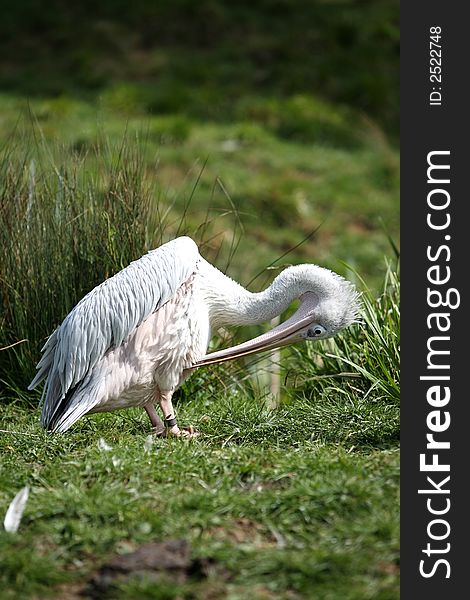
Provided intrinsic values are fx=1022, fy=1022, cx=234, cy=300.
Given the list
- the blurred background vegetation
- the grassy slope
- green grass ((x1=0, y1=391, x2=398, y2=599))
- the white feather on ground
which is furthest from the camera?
the blurred background vegetation

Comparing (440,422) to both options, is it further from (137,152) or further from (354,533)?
(137,152)

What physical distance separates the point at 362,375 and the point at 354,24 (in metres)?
10.2

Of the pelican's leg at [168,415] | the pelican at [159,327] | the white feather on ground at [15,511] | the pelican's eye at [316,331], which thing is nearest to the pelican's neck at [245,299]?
the pelican at [159,327]

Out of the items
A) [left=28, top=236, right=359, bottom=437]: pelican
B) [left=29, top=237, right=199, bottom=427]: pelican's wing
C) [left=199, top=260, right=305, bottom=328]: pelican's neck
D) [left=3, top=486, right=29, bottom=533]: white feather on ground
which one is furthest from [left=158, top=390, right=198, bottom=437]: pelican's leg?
[left=3, top=486, right=29, bottom=533]: white feather on ground

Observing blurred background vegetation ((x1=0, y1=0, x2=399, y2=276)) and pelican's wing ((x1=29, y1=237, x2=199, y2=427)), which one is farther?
blurred background vegetation ((x1=0, y1=0, x2=399, y2=276))

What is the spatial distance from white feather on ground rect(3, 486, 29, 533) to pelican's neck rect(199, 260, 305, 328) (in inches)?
68.9

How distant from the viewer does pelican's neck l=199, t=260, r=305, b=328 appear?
Result: 582cm

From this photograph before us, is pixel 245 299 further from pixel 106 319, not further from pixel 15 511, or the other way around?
pixel 15 511

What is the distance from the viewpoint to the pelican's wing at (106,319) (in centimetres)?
554

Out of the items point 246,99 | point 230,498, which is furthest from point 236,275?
point 246,99

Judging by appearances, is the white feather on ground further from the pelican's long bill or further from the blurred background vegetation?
the blurred background vegetation

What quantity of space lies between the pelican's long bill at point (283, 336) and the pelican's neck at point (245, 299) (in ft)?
0.27

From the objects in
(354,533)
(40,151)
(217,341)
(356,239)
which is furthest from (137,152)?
(356,239)

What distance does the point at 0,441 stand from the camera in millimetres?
5551
